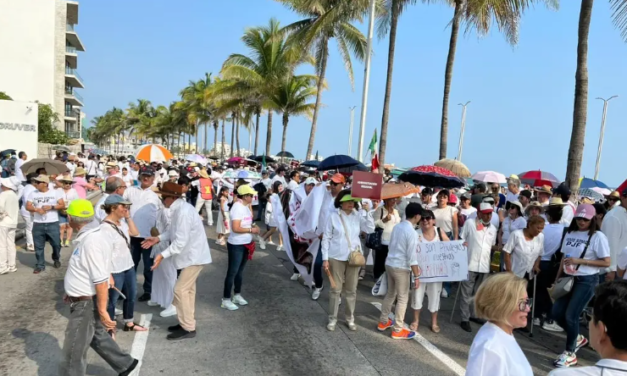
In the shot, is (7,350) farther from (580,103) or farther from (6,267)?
(580,103)

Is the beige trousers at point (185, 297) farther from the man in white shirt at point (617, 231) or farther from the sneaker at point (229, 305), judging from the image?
the man in white shirt at point (617, 231)

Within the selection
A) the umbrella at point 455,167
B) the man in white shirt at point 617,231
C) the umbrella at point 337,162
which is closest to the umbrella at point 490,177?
the umbrella at point 455,167

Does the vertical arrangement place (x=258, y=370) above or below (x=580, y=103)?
below

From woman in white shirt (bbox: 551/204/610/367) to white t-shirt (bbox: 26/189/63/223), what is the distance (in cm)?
809

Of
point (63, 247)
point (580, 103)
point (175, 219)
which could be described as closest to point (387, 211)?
point (175, 219)

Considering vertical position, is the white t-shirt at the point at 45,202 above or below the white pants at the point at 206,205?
above

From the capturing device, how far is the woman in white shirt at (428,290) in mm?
5594

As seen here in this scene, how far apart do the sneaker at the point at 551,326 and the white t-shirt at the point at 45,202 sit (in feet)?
27.5

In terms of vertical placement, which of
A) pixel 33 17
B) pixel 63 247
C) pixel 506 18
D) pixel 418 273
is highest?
pixel 33 17

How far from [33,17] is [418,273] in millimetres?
54535

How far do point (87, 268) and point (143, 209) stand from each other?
282 cm

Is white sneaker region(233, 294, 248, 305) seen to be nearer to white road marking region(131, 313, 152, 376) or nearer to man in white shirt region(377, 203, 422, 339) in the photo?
white road marking region(131, 313, 152, 376)

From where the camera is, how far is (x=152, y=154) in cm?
1100

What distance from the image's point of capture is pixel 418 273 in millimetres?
5285
